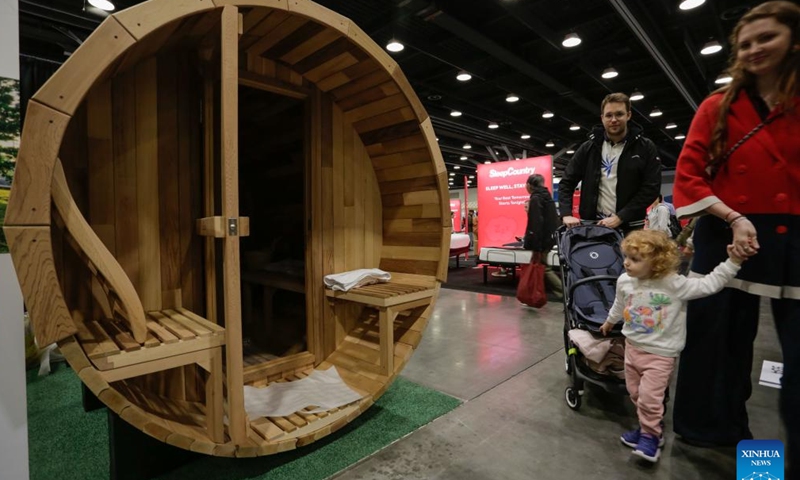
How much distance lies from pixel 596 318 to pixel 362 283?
1490 millimetres

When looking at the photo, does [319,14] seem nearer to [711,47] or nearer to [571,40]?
[571,40]

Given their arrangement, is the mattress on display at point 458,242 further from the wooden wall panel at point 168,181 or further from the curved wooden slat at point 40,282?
the curved wooden slat at point 40,282

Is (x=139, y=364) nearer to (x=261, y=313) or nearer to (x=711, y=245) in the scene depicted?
(x=711, y=245)

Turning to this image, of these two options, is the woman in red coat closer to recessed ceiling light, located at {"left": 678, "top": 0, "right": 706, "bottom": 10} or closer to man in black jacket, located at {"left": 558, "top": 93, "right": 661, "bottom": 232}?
man in black jacket, located at {"left": 558, "top": 93, "right": 661, "bottom": 232}

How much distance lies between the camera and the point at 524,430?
2.31 m

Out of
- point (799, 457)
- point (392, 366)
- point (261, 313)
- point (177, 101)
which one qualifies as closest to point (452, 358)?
point (392, 366)

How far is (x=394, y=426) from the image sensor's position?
2.37 metres

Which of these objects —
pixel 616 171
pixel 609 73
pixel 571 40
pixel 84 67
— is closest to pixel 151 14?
pixel 84 67

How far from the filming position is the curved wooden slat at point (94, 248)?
1.35 m

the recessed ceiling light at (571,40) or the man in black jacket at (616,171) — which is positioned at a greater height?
the recessed ceiling light at (571,40)

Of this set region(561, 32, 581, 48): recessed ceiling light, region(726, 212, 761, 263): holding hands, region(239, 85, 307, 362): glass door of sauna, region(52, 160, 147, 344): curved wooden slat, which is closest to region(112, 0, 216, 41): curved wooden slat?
region(52, 160, 147, 344): curved wooden slat

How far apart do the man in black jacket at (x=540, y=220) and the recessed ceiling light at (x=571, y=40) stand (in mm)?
1952

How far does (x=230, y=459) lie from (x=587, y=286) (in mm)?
2374

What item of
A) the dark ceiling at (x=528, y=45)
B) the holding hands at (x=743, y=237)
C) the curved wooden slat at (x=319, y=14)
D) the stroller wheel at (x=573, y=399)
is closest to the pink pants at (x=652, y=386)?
the stroller wheel at (x=573, y=399)
